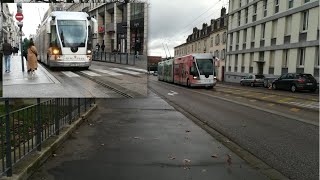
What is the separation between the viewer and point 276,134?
10.2 m

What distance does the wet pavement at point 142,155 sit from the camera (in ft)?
19.7

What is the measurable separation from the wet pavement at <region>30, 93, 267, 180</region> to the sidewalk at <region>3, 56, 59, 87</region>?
43.2 inches

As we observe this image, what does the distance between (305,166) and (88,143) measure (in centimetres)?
458

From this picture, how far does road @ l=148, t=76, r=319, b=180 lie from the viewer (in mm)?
7086

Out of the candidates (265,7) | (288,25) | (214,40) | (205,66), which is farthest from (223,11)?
(205,66)

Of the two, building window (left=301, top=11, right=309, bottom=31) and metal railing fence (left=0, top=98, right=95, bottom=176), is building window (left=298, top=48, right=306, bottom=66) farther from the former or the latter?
metal railing fence (left=0, top=98, right=95, bottom=176)

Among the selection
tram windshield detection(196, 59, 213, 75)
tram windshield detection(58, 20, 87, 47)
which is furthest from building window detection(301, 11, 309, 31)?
tram windshield detection(58, 20, 87, 47)

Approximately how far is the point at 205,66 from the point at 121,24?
91.1 feet

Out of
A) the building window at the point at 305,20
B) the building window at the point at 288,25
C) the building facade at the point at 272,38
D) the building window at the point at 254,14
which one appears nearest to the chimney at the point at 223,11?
the building facade at the point at 272,38

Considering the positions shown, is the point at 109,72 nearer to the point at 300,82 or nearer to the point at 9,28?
the point at 9,28

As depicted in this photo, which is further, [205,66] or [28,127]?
[205,66]

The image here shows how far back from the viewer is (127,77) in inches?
175

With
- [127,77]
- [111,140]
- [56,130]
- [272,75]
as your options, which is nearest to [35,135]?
[56,130]

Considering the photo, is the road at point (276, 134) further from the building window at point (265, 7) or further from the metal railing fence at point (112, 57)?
the building window at point (265, 7)
